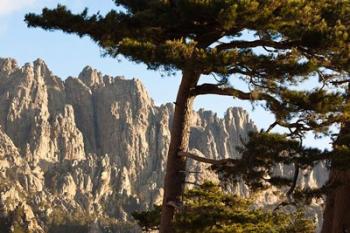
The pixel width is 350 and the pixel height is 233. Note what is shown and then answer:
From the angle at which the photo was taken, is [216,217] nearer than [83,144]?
Yes

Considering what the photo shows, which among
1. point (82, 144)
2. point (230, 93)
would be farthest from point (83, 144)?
point (230, 93)

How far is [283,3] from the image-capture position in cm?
1202

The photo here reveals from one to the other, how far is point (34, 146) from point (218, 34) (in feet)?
546

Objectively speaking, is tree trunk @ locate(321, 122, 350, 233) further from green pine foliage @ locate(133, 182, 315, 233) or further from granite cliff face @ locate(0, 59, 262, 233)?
granite cliff face @ locate(0, 59, 262, 233)

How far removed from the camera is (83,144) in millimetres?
186125

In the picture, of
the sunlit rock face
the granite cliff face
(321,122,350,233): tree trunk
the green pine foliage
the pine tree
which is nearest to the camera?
the pine tree

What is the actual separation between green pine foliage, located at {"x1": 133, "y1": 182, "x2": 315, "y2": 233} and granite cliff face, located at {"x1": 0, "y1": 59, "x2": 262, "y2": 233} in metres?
120

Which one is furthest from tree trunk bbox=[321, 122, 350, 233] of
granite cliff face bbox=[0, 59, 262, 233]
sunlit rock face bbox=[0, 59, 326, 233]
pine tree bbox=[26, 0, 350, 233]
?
sunlit rock face bbox=[0, 59, 326, 233]

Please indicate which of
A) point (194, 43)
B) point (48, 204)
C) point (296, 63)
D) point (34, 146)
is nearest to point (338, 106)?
point (296, 63)

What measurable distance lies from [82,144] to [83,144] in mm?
1380

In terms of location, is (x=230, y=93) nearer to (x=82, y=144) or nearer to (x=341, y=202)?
(x=341, y=202)

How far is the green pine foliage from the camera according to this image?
550 inches

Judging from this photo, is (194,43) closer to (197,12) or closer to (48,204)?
(197,12)

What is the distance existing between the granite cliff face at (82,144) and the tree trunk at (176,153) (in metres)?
127
